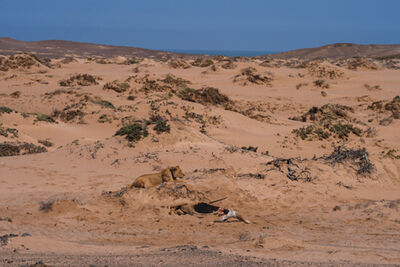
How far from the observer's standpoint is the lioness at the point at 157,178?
8141 millimetres

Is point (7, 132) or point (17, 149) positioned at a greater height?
point (7, 132)

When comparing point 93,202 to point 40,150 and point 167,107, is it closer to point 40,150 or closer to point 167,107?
point 40,150

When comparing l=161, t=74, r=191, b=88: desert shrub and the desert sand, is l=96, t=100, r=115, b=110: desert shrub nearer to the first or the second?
the desert sand

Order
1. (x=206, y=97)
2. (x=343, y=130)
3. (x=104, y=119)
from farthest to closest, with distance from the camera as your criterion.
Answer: (x=206, y=97)
(x=104, y=119)
(x=343, y=130)

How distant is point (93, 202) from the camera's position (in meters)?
7.75

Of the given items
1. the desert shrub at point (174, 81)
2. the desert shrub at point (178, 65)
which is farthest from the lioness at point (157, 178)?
the desert shrub at point (178, 65)

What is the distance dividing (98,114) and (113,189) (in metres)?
9.31

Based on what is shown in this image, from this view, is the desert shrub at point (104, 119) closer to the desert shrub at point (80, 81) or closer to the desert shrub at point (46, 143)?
the desert shrub at point (46, 143)

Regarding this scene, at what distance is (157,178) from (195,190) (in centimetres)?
75

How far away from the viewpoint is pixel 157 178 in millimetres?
8305

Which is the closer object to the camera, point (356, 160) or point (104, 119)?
point (356, 160)

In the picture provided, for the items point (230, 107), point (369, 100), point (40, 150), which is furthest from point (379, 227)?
point (369, 100)

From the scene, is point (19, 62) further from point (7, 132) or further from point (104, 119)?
point (7, 132)

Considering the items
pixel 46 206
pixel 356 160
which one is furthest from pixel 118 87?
pixel 46 206
